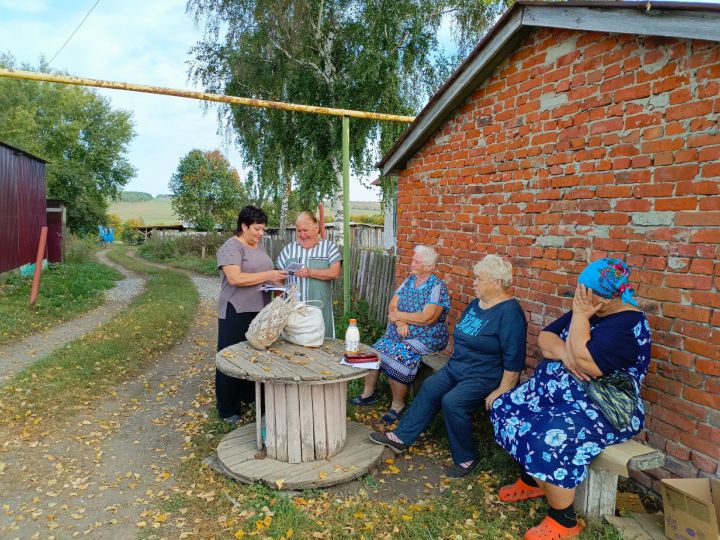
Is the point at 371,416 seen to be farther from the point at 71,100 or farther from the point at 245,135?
the point at 71,100

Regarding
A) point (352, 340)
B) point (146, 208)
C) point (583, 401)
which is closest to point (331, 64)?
point (352, 340)

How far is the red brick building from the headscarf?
1.29ft

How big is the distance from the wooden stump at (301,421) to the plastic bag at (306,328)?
0.48 m

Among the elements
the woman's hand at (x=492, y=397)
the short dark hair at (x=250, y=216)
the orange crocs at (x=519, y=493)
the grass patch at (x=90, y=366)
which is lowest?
the grass patch at (x=90, y=366)

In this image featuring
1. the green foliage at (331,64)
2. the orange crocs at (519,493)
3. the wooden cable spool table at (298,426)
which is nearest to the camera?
the orange crocs at (519,493)

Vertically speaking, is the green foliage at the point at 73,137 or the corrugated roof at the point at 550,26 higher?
the green foliage at the point at 73,137

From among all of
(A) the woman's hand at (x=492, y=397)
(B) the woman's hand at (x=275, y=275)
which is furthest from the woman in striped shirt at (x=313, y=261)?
(A) the woman's hand at (x=492, y=397)

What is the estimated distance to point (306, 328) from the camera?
411 cm

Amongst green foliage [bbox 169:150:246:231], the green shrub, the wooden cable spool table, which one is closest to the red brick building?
the wooden cable spool table

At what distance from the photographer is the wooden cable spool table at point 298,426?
3.53 metres

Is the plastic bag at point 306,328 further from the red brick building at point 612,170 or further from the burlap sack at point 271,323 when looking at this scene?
the red brick building at point 612,170

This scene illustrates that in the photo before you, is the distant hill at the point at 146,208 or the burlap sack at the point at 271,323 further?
the distant hill at the point at 146,208

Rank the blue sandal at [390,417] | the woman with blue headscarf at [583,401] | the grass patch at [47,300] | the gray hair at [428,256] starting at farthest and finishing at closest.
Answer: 1. the grass patch at [47,300]
2. the blue sandal at [390,417]
3. the gray hair at [428,256]
4. the woman with blue headscarf at [583,401]

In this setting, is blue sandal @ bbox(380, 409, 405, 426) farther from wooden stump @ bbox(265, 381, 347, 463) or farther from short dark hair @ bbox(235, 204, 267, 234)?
short dark hair @ bbox(235, 204, 267, 234)
